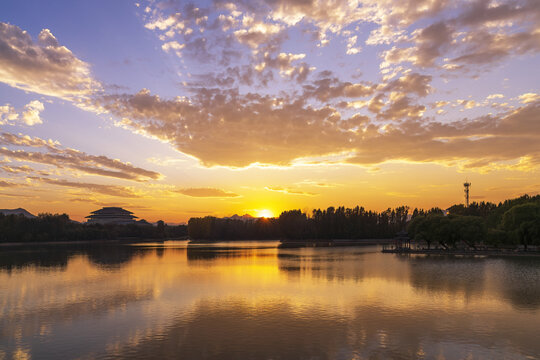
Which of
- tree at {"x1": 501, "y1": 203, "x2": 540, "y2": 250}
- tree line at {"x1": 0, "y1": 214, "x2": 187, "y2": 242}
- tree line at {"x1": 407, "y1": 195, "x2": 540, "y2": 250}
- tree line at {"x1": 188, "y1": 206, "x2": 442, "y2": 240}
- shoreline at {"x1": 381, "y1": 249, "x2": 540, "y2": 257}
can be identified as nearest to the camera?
shoreline at {"x1": 381, "y1": 249, "x2": 540, "y2": 257}

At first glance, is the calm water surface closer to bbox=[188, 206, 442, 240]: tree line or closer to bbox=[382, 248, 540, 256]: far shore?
bbox=[382, 248, 540, 256]: far shore

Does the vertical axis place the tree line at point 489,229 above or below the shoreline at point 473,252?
above

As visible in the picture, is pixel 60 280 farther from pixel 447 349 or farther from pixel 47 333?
pixel 447 349

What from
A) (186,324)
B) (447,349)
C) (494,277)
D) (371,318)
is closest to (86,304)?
(186,324)

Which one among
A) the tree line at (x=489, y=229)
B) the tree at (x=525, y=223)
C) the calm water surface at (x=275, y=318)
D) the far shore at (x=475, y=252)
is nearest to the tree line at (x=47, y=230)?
the calm water surface at (x=275, y=318)

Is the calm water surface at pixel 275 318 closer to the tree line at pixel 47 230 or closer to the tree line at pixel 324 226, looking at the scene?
the tree line at pixel 47 230

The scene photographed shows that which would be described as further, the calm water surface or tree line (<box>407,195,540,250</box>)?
tree line (<box>407,195,540,250</box>)

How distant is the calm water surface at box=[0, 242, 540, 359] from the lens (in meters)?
16.1

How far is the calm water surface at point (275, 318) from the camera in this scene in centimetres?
1612

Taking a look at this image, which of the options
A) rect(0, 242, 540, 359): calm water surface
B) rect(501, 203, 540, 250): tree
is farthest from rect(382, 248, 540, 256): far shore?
rect(0, 242, 540, 359): calm water surface

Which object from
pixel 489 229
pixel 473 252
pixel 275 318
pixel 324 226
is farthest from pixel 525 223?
pixel 324 226

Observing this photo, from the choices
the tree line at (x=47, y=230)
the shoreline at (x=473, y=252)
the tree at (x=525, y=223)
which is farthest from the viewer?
the tree line at (x=47, y=230)

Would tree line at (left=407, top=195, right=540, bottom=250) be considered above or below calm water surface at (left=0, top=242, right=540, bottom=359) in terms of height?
above

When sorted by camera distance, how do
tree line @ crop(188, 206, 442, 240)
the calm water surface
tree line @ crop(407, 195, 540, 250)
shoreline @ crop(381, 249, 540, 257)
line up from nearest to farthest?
the calm water surface
shoreline @ crop(381, 249, 540, 257)
tree line @ crop(407, 195, 540, 250)
tree line @ crop(188, 206, 442, 240)
